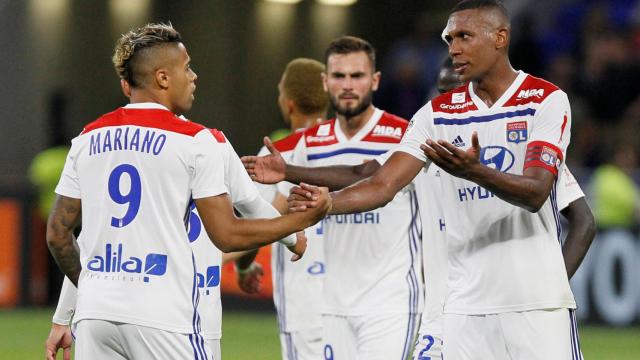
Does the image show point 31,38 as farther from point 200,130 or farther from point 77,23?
point 200,130

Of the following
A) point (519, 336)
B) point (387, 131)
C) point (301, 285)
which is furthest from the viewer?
point (301, 285)

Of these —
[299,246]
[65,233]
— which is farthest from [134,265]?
[299,246]

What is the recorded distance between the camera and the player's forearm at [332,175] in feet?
21.2

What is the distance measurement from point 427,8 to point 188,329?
15.6m

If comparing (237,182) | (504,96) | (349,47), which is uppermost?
(349,47)

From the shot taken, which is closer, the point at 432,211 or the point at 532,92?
the point at 532,92

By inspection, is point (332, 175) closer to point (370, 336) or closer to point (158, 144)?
point (370, 336)

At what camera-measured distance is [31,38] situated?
18.4 meters

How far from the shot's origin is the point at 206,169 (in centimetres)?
505

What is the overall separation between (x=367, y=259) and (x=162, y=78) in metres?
2.51

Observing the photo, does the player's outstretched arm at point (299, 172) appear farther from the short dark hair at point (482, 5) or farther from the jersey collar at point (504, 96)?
the short dark hair at point (482, 5)

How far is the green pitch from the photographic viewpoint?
11875mm

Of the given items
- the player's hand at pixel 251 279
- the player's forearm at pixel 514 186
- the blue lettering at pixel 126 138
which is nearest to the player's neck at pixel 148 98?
the blue lettering at pixel 126 138

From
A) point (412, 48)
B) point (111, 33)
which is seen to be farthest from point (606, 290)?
point (111, 33)
